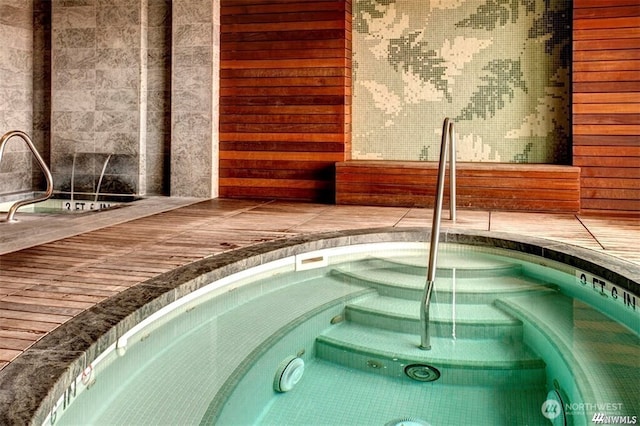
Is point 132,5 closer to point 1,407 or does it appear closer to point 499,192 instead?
→ point 499,192

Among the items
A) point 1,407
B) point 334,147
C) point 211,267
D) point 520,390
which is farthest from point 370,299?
point 334,147

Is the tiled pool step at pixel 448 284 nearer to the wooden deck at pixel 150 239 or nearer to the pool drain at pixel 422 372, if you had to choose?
the wooden deck at pixel 150 239

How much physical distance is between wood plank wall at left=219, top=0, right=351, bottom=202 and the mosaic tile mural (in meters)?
0.30

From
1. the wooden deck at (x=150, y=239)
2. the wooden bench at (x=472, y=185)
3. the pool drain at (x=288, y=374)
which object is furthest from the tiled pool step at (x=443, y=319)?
the wooden bench at (x=472, y=185)

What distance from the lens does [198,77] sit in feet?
22.6

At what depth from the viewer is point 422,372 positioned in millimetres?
2596

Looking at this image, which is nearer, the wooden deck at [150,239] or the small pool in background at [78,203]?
the wooden deck at [150,239]

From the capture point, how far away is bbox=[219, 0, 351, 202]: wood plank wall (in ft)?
22.2

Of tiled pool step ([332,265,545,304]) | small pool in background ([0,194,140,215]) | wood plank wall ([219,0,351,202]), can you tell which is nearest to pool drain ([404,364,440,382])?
tiled pool step ([332,265,545,304])

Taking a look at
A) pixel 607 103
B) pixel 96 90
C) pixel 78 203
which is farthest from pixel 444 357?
pixel 96 90

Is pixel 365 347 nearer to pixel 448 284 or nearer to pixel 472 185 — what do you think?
pixel 448 284

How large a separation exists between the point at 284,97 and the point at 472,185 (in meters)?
2.21

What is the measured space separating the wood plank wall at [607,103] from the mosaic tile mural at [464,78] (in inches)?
16.0

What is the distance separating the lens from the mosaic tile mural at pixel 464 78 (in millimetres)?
6520
